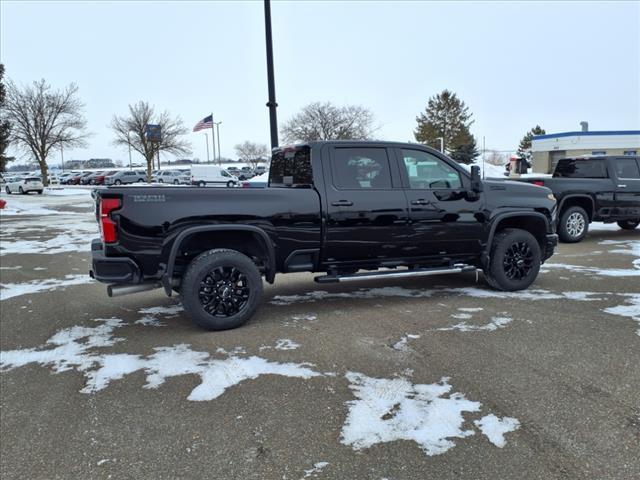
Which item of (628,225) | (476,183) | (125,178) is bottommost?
(628,225)

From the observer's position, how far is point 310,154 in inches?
231

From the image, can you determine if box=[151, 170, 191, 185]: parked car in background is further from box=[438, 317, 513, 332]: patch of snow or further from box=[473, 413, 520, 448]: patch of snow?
box=[473, 413, 520, 448]: patch of snow

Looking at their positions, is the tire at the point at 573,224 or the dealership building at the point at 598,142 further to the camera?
the dealership building at the point at 598,142

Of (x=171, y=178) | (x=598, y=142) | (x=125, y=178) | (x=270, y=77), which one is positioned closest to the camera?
(x=270, y=77)

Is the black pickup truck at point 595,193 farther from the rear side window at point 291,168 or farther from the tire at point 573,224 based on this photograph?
the rear side window at point 291,168

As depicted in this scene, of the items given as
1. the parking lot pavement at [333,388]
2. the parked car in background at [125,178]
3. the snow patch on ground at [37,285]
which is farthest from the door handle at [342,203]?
the parked car in background at [125,178]

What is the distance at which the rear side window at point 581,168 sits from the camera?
38.7 ft

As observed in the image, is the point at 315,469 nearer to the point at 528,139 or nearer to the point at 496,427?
the point at 496,427

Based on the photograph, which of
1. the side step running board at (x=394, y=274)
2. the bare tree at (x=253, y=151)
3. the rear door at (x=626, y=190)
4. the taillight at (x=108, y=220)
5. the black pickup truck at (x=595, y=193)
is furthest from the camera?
the bare tree at (x=253, y=151)

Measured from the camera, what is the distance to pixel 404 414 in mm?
3383

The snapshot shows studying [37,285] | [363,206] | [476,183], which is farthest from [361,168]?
[37,285]

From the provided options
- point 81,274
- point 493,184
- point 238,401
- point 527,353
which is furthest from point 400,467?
point 81,274

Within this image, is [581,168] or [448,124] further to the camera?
[448,124]

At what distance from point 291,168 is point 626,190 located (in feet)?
29.0
